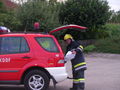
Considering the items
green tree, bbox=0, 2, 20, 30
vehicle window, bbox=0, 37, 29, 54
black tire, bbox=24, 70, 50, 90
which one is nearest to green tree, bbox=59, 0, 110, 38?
green tree, bbox=0, 2, 20, 30

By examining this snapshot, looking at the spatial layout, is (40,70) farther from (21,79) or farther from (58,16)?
(58,16)

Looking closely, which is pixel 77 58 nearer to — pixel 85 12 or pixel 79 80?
pixel 79 80

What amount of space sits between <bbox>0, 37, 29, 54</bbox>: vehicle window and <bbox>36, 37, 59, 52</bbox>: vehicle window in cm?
42

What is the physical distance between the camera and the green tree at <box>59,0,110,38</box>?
73.1ft

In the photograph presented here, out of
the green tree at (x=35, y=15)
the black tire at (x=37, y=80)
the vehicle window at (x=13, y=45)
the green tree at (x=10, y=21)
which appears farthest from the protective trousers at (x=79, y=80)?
the green tree at (x=35, y=15)

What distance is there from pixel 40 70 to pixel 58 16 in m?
13.9

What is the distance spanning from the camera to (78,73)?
8.45 m

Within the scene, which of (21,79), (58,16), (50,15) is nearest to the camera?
(21,79)

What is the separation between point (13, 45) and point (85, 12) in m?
14.6

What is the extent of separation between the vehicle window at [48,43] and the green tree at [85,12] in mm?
13932

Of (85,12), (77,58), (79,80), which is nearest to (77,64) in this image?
(77,58)

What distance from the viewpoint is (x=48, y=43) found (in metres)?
8.35

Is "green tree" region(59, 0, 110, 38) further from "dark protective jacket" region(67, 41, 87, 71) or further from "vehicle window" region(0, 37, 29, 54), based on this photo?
"vehicle window" region(0, 37, 29, 54)

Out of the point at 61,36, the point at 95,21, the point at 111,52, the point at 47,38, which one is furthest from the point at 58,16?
the point at 47,38
